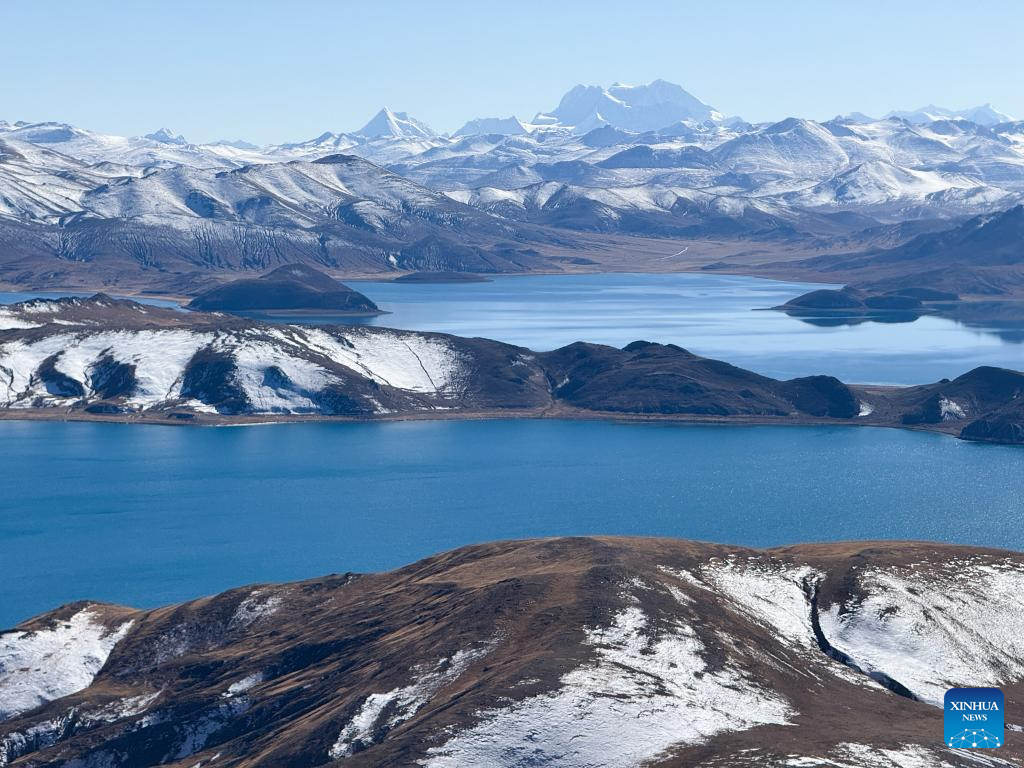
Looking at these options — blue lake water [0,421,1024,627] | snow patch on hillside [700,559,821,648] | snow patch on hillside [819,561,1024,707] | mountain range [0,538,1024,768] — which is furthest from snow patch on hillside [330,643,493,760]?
blue lake water [0,421,1024,627]

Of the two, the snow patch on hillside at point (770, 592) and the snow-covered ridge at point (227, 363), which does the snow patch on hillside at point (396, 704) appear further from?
the snow-covered ridge at point (227, 363)

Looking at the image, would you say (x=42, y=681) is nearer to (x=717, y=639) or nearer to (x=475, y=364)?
(x=717, y=639)

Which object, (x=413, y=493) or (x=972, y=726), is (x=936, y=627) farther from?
(x=413, y=493)

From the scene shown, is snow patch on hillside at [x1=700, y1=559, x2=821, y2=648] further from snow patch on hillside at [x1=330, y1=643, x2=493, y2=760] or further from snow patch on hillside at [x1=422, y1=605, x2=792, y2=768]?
snow patch on hillside at [x1=330, y1=643, x2=493, y2=760]

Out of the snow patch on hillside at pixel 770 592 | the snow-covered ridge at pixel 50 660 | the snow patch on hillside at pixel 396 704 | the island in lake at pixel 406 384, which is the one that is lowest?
the snow-covered ridge at pixel 50 660

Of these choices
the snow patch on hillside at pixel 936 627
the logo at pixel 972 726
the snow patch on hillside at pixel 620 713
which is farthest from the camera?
the snow patch on hillside at pixel 936 627

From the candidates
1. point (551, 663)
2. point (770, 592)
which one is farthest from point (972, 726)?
point (770, 592)

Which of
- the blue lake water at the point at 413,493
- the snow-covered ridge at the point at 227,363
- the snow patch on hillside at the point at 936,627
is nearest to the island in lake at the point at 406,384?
the snow-covered ridge at the point at 227,363
